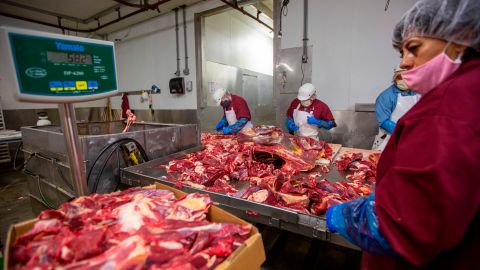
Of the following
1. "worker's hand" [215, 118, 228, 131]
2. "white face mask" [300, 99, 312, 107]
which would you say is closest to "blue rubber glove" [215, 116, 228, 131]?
"worker's hand" [215, 118, 228, 131]

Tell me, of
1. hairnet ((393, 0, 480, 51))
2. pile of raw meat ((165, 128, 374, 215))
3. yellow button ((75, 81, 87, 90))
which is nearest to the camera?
hairnet ((393, 0, 480, 51))

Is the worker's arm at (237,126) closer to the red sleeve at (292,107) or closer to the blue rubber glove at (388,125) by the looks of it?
the red sleeve at (292,107)

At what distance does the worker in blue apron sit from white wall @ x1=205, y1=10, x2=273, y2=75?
4.12 meters

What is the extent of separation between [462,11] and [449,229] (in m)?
0.72

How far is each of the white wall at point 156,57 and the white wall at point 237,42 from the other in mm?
525

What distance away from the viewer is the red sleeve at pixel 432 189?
636mm

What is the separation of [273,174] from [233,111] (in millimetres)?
2912

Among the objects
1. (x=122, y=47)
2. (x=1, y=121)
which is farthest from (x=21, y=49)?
(x=122, y=47)

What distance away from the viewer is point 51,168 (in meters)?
2.31

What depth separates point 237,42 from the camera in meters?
6.99

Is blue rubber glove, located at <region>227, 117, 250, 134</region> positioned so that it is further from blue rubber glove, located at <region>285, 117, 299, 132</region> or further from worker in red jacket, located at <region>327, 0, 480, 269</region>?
worker in red jacket, located at <region>327, 0, 480, 269</region>

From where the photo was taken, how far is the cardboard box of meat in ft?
2.37

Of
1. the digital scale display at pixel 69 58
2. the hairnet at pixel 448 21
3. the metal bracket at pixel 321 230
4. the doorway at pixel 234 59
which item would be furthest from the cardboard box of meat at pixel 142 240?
the doorway at pixel 234 59

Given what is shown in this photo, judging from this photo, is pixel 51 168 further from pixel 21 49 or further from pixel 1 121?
pixel 1 121
